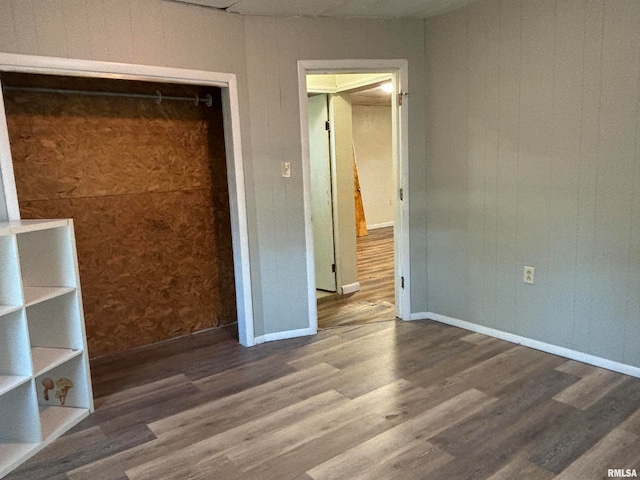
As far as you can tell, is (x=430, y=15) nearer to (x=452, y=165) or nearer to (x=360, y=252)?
(x=452, y=165)

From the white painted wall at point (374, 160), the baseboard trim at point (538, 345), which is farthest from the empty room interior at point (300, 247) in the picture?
the white painted wall at point (374, 160)

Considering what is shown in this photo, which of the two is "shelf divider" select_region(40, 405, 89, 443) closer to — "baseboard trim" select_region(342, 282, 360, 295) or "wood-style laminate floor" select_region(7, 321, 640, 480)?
"wood-style laminate floor" select_region(7, 321, 640, 480)

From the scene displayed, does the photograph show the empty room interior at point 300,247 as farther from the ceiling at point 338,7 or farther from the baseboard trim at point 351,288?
the baseboard trim at point 351,288

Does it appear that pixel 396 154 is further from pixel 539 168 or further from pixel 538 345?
pixel 538 345

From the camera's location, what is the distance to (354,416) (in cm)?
238

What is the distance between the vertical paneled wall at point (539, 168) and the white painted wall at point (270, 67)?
219 mm

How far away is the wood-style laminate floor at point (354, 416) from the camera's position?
6.54 feet

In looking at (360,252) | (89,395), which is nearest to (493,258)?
(89,395)

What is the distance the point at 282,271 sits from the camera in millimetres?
3459

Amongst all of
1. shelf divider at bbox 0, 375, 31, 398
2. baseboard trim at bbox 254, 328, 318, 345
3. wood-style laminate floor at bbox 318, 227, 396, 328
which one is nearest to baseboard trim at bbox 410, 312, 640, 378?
wood-style laminate floor at bbox 318, 227, 396, 328

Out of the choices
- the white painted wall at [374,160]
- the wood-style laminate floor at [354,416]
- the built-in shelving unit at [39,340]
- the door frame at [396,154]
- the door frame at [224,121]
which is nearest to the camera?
the wood-style laminate floor at [354,416]

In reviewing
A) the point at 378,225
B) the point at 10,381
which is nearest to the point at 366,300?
the point at 10,381

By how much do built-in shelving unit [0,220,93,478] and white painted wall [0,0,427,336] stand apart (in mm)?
1066

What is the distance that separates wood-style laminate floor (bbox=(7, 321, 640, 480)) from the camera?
199 centimetres
